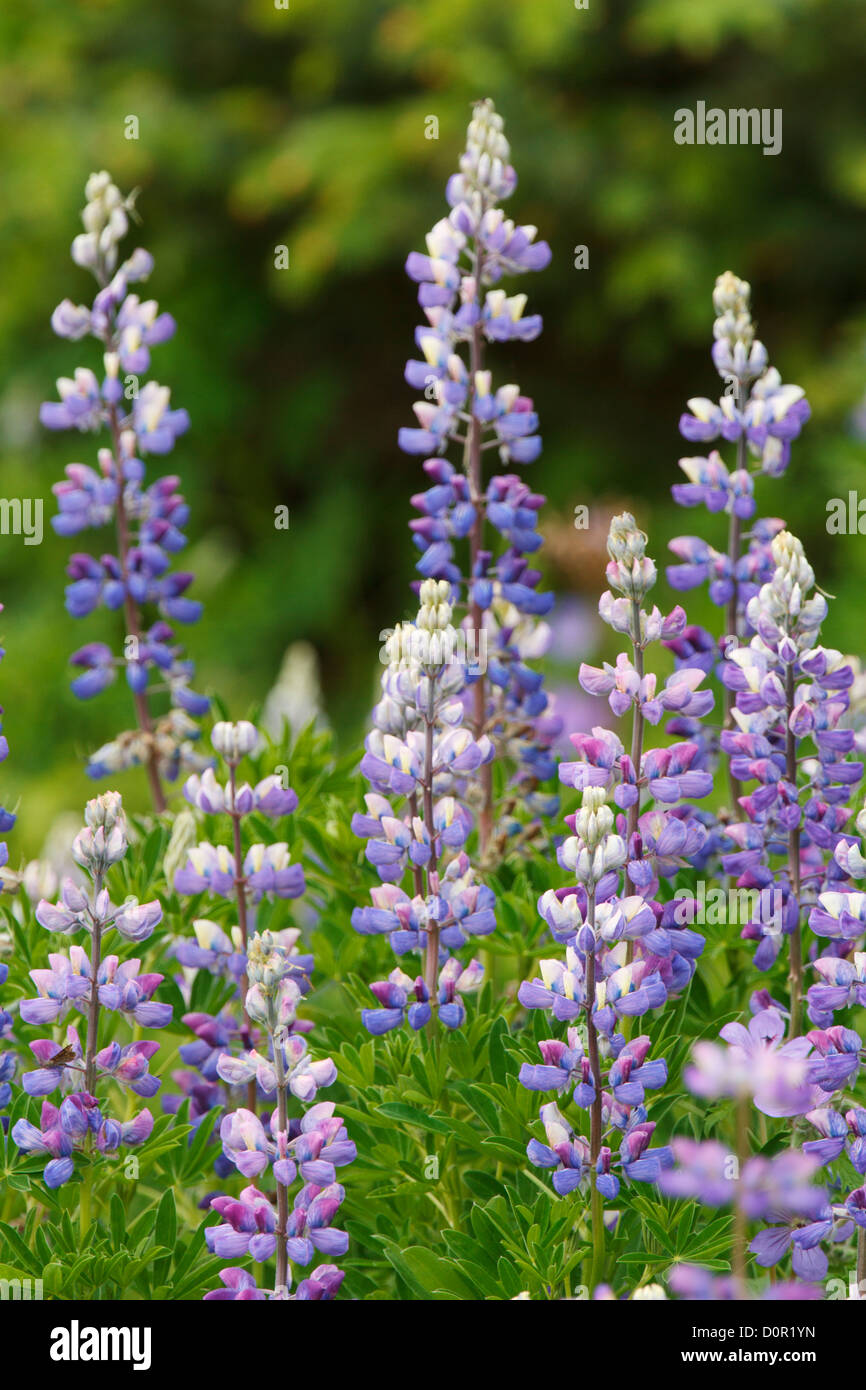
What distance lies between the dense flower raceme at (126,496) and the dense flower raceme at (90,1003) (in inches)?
25.4

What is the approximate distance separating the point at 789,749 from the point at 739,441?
21.0 inches

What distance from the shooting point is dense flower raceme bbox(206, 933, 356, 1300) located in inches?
56.9

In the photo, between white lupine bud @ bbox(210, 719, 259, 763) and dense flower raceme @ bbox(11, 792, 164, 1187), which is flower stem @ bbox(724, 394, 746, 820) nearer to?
white lupine bud @ bbox(210, 719, 259, 763)

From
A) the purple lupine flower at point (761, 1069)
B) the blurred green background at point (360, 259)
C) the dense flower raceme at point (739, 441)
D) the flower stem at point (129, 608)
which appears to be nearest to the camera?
the purple lupine flower at point (761, 1069)

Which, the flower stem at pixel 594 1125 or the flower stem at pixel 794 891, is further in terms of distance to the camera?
the flower stem at pixel 794 891

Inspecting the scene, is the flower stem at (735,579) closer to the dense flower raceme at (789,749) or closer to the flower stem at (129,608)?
the dense flower raceme at (789,749)

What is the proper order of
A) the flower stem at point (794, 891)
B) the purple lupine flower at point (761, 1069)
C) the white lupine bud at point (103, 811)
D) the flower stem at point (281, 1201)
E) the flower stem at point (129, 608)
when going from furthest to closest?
1. the flower stem at point (129, 608)
2. the flower stem at point (794, 891)
3. the white lupine bud at point (103, 811)
4. the flower stem at point (281, 1201)
5. the purple lupine flower at point (761, 1069)

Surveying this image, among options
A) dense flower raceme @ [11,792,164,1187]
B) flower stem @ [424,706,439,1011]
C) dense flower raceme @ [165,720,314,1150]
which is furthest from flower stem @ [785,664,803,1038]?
dense flower raceme @ [11,792,164,1187]

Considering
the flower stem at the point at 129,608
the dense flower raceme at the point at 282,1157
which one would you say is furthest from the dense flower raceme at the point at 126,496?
the dense flower raceme at the point at 282,1157

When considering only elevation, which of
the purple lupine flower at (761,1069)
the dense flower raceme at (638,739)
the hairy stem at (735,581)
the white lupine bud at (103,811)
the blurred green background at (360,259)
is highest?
the blurred green background at (360,259)

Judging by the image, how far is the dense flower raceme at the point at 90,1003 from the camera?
1.56 metres

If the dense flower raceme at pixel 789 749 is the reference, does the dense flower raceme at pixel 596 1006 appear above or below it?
below

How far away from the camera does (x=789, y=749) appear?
170cm
